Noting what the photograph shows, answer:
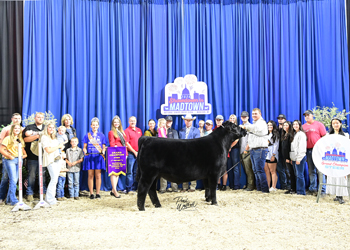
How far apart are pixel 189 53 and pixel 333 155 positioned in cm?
343

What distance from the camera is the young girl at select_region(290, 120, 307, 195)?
482 cm

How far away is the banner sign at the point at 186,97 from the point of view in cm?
600

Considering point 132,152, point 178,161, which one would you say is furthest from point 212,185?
point 132,152

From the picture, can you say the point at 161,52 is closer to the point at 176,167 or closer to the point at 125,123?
the point at 125,123

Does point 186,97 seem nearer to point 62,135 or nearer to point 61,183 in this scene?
point 62,135

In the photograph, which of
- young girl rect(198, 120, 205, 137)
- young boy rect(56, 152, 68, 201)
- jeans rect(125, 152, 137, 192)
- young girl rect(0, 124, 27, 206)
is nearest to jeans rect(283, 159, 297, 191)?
young girl rect(198, 120, 205, 137)

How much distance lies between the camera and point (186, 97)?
19.8 feet

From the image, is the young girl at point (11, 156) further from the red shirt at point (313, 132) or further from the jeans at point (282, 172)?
the red shirt at point (313, 132)

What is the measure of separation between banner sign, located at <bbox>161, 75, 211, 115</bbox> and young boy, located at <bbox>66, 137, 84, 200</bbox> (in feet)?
6.15

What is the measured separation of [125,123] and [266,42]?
3470 millimetres

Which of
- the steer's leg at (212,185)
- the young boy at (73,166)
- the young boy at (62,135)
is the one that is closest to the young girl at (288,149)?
the steer's leg at (212,185)

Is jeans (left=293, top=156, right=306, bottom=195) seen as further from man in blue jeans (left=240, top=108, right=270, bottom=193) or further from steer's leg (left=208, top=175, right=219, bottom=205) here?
steer's leg (left=208, top=175, right=219, bottom=205)

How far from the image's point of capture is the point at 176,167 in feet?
12.6

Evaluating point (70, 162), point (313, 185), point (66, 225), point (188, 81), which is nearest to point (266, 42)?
point (188, 81)
